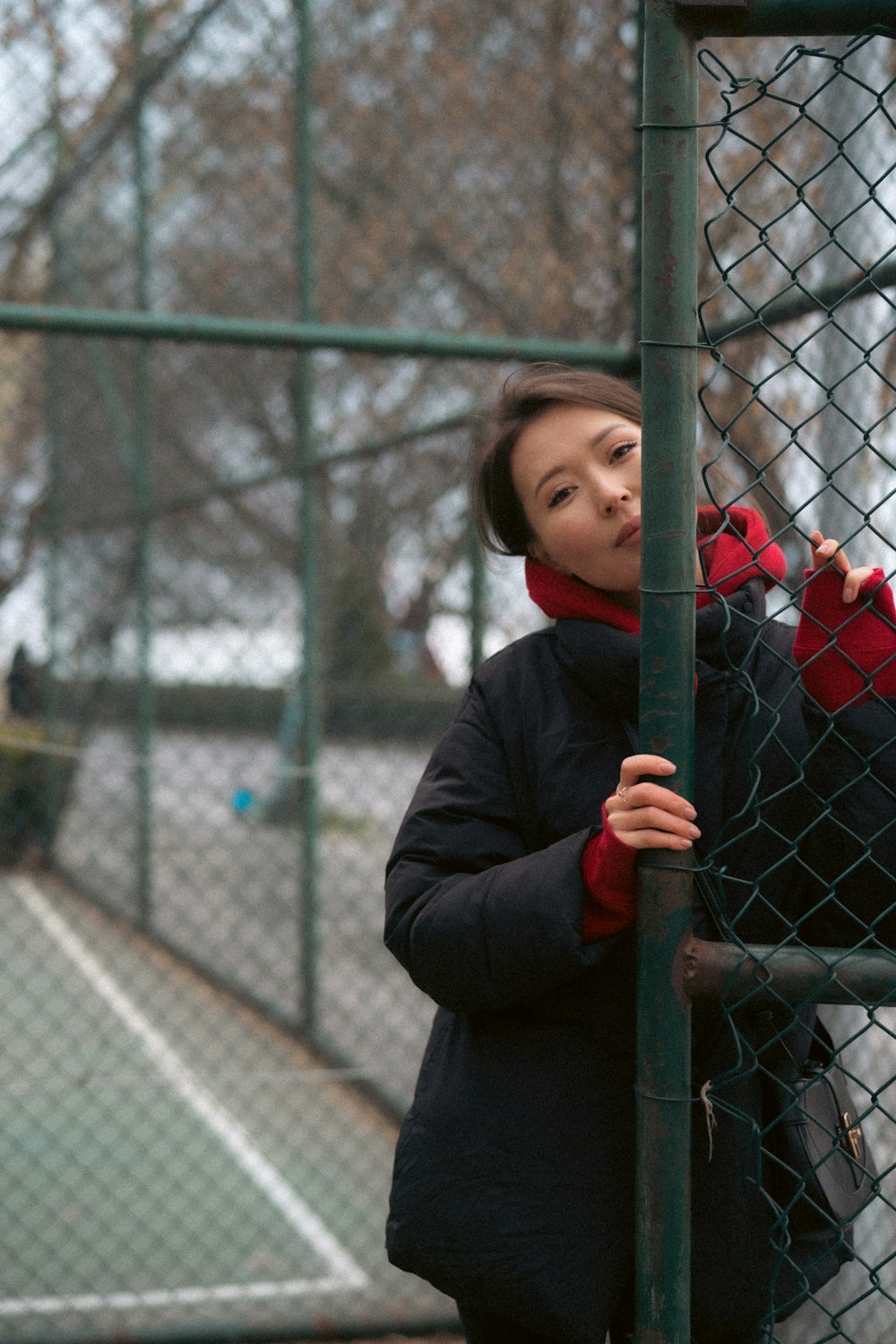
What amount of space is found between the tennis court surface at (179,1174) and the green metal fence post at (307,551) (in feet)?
1.50

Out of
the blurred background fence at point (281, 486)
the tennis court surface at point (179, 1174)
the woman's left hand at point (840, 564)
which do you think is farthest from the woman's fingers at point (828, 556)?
the tennis court surface at point (179, 1174)

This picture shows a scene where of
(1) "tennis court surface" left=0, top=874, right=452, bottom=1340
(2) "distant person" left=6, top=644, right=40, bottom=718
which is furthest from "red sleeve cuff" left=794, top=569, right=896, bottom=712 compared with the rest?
(2) "distant person" left=6, top=644, right=40, bottom=718

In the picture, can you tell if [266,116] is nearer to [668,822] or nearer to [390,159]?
[390,159]

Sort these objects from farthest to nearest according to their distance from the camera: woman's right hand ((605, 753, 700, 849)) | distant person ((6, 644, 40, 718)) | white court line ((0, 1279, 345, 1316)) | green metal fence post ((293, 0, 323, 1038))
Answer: distant person ((6, 644, 40, 718)) → green metal fence post ((293, 0, 323, 1038)) → white court line ((0, 1279, 345, 1316)) → woman's right hand ((605, 753, 700, 849))

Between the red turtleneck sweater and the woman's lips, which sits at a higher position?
the woman's lips

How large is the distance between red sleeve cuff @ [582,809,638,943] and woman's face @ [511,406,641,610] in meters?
0.33

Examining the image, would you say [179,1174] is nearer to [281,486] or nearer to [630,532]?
[281,486]

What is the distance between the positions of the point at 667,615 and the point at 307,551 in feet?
11.3

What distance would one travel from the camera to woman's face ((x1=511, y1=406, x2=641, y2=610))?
5.30 ft

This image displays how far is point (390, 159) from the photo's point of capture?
16.9 feet

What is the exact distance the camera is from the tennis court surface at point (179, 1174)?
3.31 meters

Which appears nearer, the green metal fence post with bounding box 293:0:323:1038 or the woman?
the woman

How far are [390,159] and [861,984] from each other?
4.37 metres

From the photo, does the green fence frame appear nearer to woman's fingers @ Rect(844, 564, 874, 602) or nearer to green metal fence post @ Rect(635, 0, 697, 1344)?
green metal fence post @ Rect(635, 0, 697, 1344)
